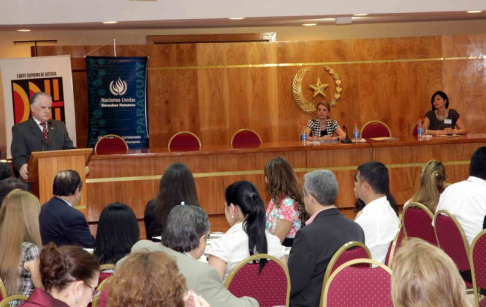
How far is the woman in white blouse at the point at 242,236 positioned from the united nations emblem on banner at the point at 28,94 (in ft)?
22.5

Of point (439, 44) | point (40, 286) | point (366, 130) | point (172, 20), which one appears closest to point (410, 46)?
point (439, 44)

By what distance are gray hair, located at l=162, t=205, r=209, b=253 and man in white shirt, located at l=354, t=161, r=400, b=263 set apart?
1.50m

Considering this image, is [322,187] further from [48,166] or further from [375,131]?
[375,131]

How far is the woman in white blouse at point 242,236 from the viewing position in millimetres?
3928

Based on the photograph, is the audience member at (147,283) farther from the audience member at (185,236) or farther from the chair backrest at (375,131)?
the chair backrest at (375,131)

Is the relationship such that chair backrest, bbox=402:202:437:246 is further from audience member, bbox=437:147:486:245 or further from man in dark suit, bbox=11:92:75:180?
man in dark suit, bbox=11:92:75:180

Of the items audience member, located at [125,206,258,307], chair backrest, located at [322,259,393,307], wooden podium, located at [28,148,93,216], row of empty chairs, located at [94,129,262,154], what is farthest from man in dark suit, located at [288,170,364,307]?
row of empty chairs, located at [94,129,262,154]

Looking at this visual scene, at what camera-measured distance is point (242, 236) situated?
157 inches

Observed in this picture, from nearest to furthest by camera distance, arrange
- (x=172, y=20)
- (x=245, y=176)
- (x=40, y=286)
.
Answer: (x=40, y=286) → (x=245, y=176) → (x=172, y=20)

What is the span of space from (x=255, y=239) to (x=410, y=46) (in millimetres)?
8617

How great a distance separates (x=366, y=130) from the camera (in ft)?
35.8

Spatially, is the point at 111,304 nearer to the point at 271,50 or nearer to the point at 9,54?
the point at 271,50

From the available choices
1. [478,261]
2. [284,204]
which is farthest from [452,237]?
[284,204]

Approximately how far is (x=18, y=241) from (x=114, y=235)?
0.53 m
